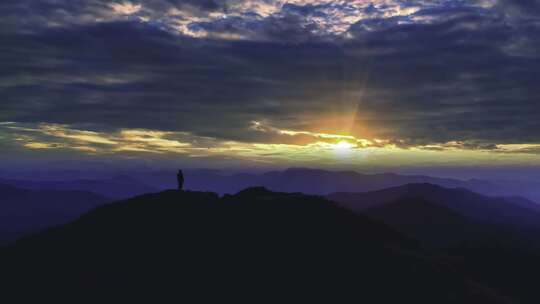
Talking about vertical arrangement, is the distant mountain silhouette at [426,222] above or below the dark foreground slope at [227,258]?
below

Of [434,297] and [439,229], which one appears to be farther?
[439,229]

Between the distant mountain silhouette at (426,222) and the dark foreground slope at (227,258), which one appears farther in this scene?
the distant mountain silhouette at (426,222)

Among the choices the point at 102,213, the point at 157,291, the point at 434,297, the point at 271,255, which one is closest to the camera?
the point at 434,297

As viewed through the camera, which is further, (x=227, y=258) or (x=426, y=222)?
(x=426, y=222)

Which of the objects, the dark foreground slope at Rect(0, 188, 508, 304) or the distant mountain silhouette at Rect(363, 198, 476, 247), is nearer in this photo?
the dark foreground slope at Rect(0, 188, 508, 304)

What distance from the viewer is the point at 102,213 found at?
238 ft

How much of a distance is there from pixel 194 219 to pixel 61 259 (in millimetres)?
20516

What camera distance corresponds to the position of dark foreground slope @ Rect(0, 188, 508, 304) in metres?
46.0

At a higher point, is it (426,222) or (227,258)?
A: (227,258)

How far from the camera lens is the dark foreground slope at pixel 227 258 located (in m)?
46.0

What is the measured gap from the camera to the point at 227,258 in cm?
5419

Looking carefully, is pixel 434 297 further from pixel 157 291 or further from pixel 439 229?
pixel 439 229

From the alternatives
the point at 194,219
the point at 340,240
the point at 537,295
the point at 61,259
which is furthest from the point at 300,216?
the point at 537,295

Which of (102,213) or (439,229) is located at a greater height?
(102,213)
